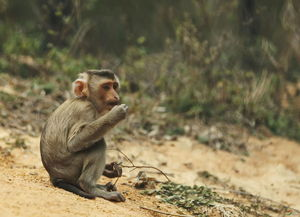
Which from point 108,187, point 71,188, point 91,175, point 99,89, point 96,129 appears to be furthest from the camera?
point 108,187

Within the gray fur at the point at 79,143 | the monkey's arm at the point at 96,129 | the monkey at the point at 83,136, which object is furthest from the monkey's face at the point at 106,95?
the monkey's arm at the point at 96,129

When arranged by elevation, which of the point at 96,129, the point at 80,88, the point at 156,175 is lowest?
the point at 156,175

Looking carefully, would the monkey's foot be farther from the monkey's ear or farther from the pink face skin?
the monkey's ear

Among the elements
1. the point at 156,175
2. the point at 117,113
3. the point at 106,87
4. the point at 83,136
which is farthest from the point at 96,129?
the point at 156,175

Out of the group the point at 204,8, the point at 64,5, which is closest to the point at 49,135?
the point at 204,8

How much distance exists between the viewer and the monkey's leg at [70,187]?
203 inches

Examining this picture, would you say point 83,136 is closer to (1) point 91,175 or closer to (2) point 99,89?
(1) point 91,175

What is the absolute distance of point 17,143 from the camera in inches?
304

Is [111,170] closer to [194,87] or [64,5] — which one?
[194,87]

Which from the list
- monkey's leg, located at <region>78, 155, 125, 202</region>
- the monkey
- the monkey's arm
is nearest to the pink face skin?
the monkey

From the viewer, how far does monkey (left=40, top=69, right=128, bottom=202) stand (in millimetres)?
5031

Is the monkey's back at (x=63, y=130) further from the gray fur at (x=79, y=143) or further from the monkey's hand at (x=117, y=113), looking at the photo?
the monkey's hand at (x=117, y=113)

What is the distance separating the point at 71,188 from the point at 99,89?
1118mm

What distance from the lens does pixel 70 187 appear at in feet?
17.4
